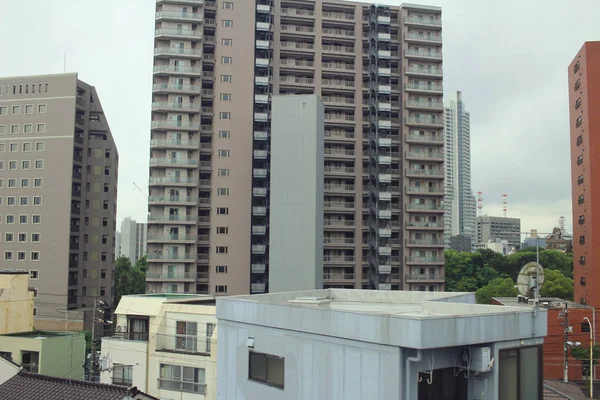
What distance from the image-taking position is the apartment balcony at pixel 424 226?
88.6 m

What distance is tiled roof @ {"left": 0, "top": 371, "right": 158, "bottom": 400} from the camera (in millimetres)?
22078

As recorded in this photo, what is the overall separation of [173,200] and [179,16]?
29525mm

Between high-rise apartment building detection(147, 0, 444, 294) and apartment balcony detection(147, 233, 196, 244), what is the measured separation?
0.23 m

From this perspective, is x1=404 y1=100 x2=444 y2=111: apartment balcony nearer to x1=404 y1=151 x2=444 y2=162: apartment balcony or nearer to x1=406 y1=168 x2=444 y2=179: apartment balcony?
x1=404 y1=151 x2=444 y2=162: apartment balcony

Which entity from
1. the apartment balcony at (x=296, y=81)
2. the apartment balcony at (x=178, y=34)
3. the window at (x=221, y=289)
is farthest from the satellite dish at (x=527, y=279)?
the apartment balcony at (x=178, y=34)

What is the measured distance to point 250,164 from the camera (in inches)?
3253

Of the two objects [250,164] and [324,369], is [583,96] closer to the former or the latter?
[250,164]

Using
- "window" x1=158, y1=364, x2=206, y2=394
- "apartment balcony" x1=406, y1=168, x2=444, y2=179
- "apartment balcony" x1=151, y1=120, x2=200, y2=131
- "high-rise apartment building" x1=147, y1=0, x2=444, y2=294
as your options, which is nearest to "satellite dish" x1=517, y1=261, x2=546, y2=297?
"window" x1=158, y1=364, x2=206, y2=394

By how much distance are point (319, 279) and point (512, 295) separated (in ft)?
119

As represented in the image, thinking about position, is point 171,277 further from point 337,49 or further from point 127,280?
point 337,49

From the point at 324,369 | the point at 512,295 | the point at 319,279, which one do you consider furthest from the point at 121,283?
the point at 324,369

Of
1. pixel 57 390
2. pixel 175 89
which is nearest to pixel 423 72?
pixel 175 89

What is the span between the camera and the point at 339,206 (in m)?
87.4

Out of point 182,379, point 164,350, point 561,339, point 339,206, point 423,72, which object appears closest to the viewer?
point 182,379
